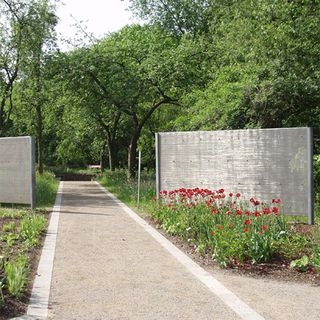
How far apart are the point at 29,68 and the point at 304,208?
57.9 ft

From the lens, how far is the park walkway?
480cm

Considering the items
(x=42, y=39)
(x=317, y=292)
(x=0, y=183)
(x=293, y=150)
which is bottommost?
(x=317, y=292)

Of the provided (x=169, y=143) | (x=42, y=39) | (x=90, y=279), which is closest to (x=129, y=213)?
(x=169, y=143)

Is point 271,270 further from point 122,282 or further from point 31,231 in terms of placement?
point 31,231

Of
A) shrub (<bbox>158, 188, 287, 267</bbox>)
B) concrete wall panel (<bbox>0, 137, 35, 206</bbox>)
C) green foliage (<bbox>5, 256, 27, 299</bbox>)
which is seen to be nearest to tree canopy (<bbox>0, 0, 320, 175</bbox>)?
shrub (<bbox>158, 188, 287, 267</bbox>)

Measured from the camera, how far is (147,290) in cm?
561

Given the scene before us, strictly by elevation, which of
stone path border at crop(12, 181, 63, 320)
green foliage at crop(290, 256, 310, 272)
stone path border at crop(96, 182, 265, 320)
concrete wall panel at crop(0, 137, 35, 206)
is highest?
concrete wall panel at crop(0, 137, 35, 206)

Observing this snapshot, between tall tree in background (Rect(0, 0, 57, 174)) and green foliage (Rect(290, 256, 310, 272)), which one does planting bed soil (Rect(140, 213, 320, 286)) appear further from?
tall tree in background (Rect(0, 0, 57, 174))

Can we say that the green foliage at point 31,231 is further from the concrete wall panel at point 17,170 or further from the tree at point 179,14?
the tree at point 179,14

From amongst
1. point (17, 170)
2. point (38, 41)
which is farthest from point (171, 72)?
point (17, 170)

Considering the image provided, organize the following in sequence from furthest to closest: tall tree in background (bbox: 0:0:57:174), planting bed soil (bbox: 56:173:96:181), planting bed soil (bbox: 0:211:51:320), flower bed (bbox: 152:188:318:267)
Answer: planting bed soil (bbox: 56:173:96:181)
tall tree in background (bbox: 0:0:57:174)
flower bed (bbox: 152:188:318:267)
planting bed soil (bbox: 0:211:51:320)

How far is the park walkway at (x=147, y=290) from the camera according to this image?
4805 millimetres

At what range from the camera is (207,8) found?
35.7 m

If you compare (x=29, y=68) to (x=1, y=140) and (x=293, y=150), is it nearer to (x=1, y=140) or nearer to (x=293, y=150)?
(x=1, y=140)
